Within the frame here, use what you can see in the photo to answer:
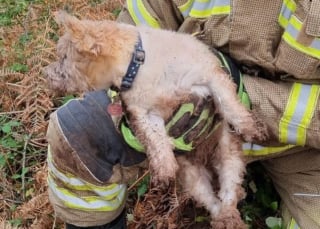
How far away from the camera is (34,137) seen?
3.74 metres

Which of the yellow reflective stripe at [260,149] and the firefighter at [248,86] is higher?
the firefighter at [248,86]

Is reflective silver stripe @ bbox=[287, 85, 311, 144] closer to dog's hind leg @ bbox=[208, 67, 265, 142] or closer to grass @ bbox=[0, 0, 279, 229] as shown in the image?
dog's hind leg @ bbox=[208, 67, 265, 142]

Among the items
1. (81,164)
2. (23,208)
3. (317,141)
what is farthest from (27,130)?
(317,141)

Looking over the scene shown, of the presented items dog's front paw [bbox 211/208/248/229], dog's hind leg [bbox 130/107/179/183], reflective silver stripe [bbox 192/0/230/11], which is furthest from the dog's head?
dog's front paw [bbox 211/208/248/229]

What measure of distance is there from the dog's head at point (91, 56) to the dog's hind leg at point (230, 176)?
1.68 ft

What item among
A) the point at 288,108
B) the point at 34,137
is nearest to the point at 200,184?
the point at 288,108

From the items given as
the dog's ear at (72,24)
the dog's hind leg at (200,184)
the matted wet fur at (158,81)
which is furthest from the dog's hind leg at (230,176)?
the dog's ear at (72,24)

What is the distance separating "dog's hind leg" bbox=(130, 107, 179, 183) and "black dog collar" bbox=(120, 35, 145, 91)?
0.10 meters

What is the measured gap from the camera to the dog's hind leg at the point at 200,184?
2762mm

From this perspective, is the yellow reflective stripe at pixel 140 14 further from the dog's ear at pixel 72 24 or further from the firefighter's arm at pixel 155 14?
the dog's ear at pixel 72 24

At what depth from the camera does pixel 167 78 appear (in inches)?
97.8

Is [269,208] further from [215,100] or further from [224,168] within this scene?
[215,100]

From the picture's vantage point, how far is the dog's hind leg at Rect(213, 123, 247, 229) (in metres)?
2.64

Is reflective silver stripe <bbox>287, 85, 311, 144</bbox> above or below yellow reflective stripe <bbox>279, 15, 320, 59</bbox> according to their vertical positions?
below
